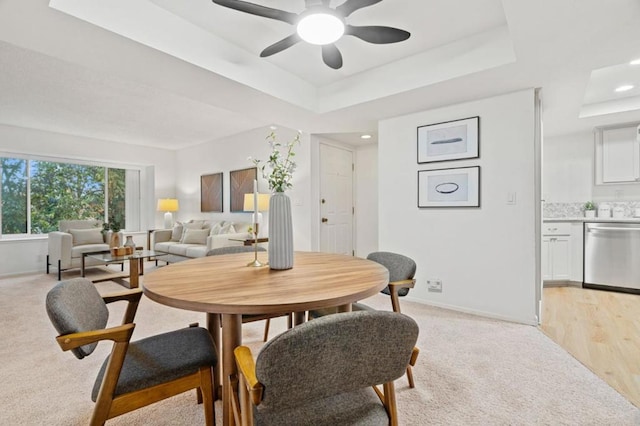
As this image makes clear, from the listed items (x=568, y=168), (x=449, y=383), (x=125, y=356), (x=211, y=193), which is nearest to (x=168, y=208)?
(x=211, y=193)

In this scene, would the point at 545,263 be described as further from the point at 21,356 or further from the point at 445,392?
the point at 21,356

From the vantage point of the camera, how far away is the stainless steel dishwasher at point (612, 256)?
3.57 m

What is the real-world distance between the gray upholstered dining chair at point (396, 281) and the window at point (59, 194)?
4904 mm

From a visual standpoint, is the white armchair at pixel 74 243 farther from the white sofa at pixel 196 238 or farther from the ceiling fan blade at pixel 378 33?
the ceiling fan blade at pixel 378 33

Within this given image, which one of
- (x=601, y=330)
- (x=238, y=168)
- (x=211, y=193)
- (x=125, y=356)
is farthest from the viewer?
(x=211, y=193)

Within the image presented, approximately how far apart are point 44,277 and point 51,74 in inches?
129

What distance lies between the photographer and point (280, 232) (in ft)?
5.12

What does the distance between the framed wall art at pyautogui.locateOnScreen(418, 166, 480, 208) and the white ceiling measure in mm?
715

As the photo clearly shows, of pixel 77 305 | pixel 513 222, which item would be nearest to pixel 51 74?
pixel 77 305

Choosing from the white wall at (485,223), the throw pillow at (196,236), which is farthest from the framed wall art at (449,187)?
the throw pillow at (196,236)

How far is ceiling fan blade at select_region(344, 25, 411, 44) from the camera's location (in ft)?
5.93

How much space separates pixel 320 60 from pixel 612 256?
4.16m

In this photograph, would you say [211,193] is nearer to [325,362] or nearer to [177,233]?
[177,233]

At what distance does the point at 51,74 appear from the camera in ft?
10.5
